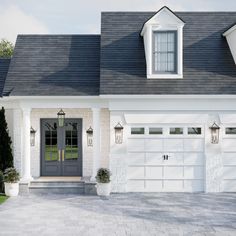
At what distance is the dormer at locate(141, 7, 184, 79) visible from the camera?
1688 cm

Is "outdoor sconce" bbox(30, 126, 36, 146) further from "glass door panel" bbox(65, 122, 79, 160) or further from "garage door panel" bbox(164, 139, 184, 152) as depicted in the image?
"garage door panel" bbox(164, 139, 184, 152)

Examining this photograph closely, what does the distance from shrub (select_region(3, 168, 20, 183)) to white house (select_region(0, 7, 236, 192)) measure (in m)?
0.47

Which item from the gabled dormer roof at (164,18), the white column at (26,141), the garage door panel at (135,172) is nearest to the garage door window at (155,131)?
the garage door panel at (135,172)

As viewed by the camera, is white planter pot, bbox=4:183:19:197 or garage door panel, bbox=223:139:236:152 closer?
white planter pot, bbox=4:183:19:197

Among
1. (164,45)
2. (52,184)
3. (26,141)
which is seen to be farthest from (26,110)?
(164,45)

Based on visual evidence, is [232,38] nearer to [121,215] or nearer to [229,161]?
[229,161]

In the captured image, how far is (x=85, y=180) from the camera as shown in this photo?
663 inches

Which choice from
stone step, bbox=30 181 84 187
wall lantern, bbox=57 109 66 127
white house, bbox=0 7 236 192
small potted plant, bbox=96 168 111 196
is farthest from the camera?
wall lantern, bbox=57 109 66 127

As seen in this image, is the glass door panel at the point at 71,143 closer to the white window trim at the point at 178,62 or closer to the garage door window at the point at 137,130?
the garage door window at the point at 137,130

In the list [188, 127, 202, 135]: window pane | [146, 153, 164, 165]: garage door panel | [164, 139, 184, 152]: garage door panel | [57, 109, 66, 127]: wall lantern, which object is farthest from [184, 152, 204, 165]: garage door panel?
[57, 109, 66, 127]: wall lantern

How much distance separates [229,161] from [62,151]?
286 inches

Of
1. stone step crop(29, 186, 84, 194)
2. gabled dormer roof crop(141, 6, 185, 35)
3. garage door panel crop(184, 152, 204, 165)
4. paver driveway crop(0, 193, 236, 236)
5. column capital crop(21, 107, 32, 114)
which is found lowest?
paver driveway crop(0, 193, 236, 236)

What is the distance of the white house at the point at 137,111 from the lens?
16328 millimetres

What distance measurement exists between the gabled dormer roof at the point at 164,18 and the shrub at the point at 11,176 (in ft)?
27.0
